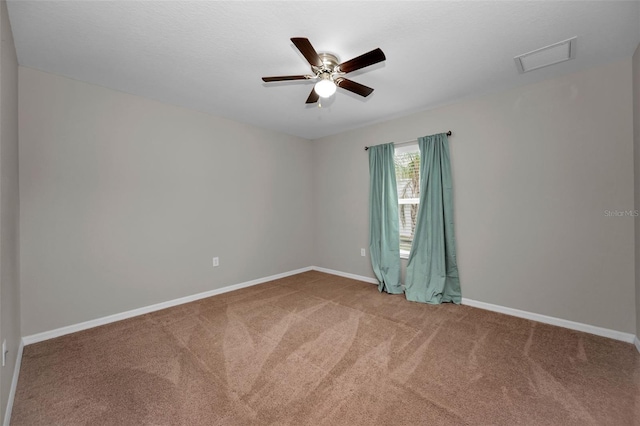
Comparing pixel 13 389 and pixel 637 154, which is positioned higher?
pixel 637 154

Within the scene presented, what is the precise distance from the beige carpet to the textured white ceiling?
249 centimetres

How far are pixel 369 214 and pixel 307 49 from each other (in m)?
2.80

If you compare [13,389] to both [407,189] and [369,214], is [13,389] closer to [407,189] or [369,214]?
[369,214]

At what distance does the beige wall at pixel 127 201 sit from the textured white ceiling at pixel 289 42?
408 mm

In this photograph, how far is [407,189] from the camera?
396cm

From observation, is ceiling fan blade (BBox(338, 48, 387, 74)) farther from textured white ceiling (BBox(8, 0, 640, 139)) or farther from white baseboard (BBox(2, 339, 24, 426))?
white baseboard (BBox(2, 339, 24, 426))

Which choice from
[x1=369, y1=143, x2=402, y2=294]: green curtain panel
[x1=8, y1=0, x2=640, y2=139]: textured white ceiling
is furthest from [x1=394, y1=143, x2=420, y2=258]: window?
[x1=8, y1=0, x2=640, y2=139]: textured white ceiling

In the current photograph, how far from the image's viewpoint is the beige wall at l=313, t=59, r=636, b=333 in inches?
95.7

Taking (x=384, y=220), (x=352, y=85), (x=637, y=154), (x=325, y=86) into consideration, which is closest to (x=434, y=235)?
(x=384, y=220)

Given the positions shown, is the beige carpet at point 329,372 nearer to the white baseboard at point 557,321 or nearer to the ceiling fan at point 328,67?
Result: the white baseboard at point 557,321

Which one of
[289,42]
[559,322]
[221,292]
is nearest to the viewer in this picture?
[289,42]

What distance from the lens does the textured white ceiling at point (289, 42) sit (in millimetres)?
1757

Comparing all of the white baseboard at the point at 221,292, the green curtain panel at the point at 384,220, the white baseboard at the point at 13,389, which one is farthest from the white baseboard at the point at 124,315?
the green curtain panel at the point at 384,220

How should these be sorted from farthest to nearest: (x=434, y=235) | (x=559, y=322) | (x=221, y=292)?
(x=221, y=292), (x=434, y=235), (x=559, y=322)
